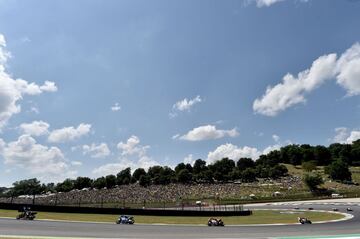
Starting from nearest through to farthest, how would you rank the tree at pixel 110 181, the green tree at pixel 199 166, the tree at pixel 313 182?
the tree at pixel 313 182
the green tree at pixel 199 166
the tree at pixel 110 181

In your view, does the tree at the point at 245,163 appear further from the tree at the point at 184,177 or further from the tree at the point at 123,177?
the tree at the point at 123,177

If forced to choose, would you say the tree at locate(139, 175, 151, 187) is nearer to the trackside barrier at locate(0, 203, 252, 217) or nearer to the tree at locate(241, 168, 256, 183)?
the tree at locate(241, 168, 256, 183)

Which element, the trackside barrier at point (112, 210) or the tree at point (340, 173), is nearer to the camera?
the trackside barrier at point (112, 210)

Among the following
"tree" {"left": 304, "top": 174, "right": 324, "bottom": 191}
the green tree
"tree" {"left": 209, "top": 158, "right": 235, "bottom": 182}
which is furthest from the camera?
the green tree

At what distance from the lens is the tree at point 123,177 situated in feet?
620

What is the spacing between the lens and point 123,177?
193 m

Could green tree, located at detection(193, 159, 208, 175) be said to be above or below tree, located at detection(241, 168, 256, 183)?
above

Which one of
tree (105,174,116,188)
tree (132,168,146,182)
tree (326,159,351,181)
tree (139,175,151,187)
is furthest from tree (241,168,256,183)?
tree (105,174,116,188)

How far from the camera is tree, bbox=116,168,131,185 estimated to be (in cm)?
18900

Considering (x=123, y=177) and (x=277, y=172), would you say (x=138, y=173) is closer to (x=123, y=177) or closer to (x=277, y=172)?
(x=123, y=177)

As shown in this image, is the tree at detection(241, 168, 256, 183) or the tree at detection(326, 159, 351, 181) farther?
the tree at detection(241, 168, 256, 183)

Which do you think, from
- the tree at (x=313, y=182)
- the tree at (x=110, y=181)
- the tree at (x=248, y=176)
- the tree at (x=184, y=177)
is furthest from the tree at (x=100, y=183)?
the tree at (x=313, y=182)

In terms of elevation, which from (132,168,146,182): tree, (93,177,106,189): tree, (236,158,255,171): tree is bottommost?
(93,177,106,189): tree

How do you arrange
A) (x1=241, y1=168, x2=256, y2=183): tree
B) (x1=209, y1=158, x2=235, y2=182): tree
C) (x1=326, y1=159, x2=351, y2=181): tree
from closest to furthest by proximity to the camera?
(x1=326, y1=159, x2=351, y2=181): tree < (x1=241, y1=168, x2=256, y2=183): tree < (x1=209, y1=158, x2=235, y2=182): tree
